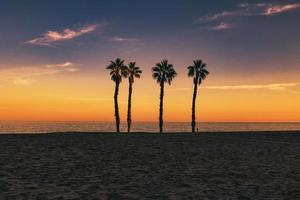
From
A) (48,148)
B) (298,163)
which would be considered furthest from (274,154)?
(48,148)

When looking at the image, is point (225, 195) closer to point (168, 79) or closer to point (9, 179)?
point (9, 179)

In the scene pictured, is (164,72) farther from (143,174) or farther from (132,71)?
(143,174)

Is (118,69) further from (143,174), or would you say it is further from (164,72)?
(143,174)

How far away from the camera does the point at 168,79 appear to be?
256ft

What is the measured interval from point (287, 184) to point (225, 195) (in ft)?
11.7

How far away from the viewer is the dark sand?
13.9m

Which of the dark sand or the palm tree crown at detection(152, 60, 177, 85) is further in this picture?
the palm tree crown at detection(152, 60, 177, 85)

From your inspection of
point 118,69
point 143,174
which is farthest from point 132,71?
point 143,174

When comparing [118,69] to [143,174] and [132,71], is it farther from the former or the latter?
[143,174]

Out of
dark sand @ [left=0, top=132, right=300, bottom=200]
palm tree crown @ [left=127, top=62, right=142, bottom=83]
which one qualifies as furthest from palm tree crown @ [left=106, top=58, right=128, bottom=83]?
dark sand @ [left=0, top=132, right=300, bottom=200]

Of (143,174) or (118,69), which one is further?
(118,69)

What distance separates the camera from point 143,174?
17.9 metres

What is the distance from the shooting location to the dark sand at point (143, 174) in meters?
13.9

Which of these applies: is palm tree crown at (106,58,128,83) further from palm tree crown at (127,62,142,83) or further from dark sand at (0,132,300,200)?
dark sand at (0,132,300,200)
